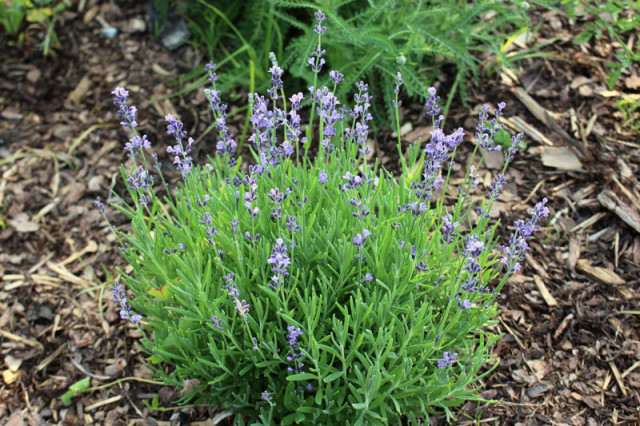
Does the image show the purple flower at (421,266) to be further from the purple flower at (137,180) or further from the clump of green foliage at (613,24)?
the clump of green foliage at (613,24)

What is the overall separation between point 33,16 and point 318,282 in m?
3.58

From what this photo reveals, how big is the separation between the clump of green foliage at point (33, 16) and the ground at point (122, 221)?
0.10 m

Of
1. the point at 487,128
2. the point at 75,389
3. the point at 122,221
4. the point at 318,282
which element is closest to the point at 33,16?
the point at 122,221

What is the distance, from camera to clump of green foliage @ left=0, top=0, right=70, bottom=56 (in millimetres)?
4500

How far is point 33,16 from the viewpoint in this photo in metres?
4.49

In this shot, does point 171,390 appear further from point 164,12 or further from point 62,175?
point 164,12

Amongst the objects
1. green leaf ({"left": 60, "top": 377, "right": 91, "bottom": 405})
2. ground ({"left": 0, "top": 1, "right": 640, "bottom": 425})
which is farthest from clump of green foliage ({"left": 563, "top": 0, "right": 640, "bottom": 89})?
green leaf ({"left": 60, "top": 377, "right": 91, "bottom": 405})

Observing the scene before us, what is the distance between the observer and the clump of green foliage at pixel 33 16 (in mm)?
4500

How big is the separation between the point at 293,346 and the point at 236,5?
3.10m

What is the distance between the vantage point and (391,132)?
13.2 ft

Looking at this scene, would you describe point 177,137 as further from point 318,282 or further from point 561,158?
point 561,158

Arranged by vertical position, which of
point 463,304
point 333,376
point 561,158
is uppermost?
point 463,304

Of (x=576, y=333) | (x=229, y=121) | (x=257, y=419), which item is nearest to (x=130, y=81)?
(x=229, y=121)

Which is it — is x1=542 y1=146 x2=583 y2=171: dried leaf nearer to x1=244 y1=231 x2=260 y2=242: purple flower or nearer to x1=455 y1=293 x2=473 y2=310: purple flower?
x1=455 y1=293 x2=473 y2=310: purple flower
